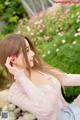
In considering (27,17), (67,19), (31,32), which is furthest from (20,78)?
(27,17)

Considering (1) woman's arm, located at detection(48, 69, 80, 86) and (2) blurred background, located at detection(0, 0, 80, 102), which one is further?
(2) blurred background, located at detection(0, 0, 80, 102)

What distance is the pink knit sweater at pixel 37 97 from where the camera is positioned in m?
3.67

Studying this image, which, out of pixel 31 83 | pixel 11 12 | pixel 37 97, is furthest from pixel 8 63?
pixel 11 12

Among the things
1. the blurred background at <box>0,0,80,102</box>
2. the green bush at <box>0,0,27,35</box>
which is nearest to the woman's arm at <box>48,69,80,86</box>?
the blurred background at <box>0,0,80,102</box>

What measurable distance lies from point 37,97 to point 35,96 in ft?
0.05

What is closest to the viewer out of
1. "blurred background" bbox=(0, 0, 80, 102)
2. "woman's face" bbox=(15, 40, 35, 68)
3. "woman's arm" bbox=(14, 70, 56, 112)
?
"woman's arm" bbox=(14, 70, 56, 112)

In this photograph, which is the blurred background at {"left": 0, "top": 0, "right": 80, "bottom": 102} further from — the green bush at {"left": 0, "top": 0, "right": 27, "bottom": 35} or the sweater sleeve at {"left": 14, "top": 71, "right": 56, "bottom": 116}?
the sweater sleeve at {"left": 14, "top": 71, "right": 56, "bottom": 116}

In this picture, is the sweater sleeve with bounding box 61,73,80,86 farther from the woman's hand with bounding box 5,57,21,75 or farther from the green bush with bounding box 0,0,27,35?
the green bush with bounding box 0,0,27,35

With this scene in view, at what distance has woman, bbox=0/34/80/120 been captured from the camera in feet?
12.1

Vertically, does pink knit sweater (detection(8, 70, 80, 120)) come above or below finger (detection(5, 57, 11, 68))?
below

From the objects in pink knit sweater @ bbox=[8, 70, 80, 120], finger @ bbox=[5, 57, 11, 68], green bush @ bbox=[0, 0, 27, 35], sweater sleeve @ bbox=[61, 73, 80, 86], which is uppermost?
finger @ bbox=[5, 57, 11, 68]

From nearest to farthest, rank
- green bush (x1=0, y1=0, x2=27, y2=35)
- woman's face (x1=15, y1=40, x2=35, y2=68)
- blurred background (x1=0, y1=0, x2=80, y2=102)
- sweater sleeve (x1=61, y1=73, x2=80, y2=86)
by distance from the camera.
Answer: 1. woman's face (x1=15, y1=40, x2=35, y2=68)
2. sweater sleeve (x1=61, y1=73, x2=80, y2=86)
3. blurred background (x1=0, y1=0, x2=80, y2=102)
4. green bush (x1=0, y1=0, x2=27, y2=35)

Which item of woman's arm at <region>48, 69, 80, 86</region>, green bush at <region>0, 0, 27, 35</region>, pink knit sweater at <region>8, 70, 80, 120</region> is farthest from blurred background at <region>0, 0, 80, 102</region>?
pink knit sweater at <region>8, 70, 80, 120</region>

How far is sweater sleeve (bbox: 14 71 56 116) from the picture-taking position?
3664mm
